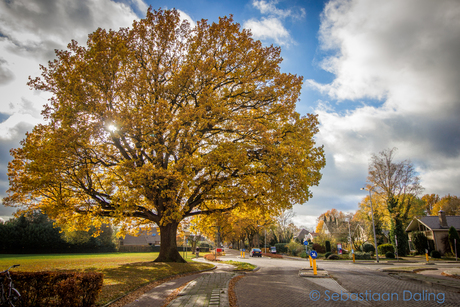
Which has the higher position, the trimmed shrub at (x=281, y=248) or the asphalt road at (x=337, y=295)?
the asphalt road at (x=337, y=295)

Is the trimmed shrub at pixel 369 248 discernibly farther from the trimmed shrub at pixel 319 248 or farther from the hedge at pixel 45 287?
the hedge at pixel 45 287

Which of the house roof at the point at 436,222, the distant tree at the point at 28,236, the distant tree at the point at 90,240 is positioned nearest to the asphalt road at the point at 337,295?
the house roof at the point at 436,222

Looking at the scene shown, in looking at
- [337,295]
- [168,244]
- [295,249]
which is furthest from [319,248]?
[337,295]

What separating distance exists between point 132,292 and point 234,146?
878cm

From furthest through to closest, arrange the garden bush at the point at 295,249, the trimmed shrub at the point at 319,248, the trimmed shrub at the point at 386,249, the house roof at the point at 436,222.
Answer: the trimmed shrub at the point at 319,248 < the garden bush at the point at 295,249 < the trimmed shrub at the point at 386,249 < the house roof at the point at 436,222

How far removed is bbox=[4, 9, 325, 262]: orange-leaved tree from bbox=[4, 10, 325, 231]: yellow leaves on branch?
77 mm

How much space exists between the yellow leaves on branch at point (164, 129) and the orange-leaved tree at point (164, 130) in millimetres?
77

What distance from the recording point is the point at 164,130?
591 inches

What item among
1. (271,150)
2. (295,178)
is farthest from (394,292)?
(271,150)

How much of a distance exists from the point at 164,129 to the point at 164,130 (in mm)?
101

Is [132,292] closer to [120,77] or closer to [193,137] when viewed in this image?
[193,137]

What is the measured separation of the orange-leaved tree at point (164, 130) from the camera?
14469 mm

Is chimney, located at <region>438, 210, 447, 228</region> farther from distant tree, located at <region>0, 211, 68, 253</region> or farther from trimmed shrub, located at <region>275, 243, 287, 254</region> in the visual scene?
distant tree, located at <region>0, 211, 68, 253</region>

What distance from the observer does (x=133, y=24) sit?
1755 cm
